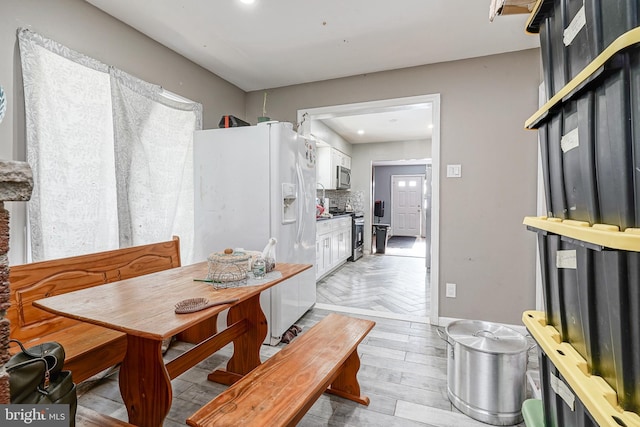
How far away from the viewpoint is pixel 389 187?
32.6 feet

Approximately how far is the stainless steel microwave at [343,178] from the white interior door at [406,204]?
369cm

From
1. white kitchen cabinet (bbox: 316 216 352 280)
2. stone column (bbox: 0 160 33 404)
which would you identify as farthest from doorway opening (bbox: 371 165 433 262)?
stone column (bbox: 0 160 33 404)

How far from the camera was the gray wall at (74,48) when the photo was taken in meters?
1.65

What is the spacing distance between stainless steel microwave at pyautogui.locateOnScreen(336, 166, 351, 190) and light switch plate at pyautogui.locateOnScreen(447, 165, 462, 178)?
122 inches

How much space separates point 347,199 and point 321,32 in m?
4.68

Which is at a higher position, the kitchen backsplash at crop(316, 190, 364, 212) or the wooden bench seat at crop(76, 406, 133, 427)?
the kitchen backsplash at crop(316, 190, 364, 212)

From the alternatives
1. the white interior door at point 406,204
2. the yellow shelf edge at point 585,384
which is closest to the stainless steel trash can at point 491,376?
the yellow shelf edge at point 585,384

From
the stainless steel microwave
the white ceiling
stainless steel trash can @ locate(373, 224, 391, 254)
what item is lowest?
stainless steel trash can @ locate(373, 224, 391, 254)

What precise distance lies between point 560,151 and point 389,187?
9.18 metres

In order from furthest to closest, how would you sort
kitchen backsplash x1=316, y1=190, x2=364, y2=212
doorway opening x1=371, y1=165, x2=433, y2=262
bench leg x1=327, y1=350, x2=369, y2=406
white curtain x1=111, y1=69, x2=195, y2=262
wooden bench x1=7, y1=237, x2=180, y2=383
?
1. doorway opening x1=371, y1=165, x2=433, y2=262
2. kitchen backsplash x1=316, y1=190, x2=364, y2=212
3. white curtain x1=111, y1=69, x2=195, y2=262
4. bench leg x1=327, y1=350, x2=369, y2=406
5. wooden bench x1=7, y1=237, x2=180, y2=383

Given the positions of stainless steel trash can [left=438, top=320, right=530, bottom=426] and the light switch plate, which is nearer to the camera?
stainless steel trash can [left=438, top=320, right=530, bottom=426]

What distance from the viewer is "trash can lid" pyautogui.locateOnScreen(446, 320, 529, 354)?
165 cm

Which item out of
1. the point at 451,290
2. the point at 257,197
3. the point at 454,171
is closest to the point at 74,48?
the point at 257,197

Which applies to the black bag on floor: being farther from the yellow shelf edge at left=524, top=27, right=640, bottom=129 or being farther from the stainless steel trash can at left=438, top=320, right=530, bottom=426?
the stainless steel trash can at left=438, top=320, right=530, bottom=426
